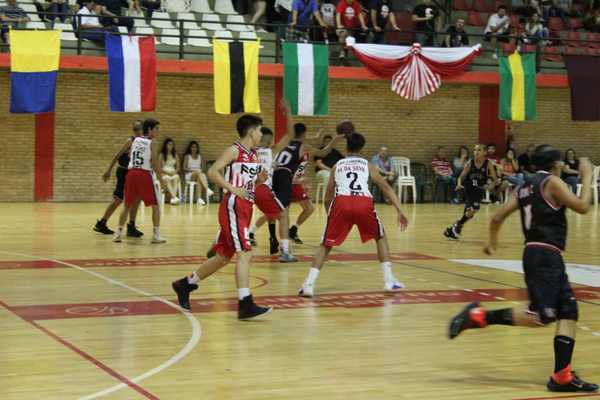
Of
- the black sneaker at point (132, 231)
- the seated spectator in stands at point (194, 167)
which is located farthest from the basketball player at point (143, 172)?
the seated spectator in stands at point (194, 167)

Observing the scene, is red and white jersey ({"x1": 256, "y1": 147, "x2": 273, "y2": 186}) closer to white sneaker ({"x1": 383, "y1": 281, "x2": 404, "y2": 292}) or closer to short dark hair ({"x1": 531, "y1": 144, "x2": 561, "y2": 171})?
white sneaker ({"x1": 383, "y1": 281, "x2": 404, "y2": 292})

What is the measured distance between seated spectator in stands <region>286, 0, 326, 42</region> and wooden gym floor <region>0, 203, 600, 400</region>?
461 inches

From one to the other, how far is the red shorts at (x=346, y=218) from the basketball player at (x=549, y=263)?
3.20m

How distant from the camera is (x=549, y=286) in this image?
636 centimetres

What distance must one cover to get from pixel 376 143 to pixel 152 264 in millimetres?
15295

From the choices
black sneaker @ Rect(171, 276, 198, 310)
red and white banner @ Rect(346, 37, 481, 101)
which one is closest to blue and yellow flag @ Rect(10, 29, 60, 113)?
red and white banner @ Rect(346, 37, 481, 101)

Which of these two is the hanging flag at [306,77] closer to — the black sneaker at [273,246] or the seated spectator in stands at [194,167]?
the seated spectator in stands at [194,167]

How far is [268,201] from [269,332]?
4.81m

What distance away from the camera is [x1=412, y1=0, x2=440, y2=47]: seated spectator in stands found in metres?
26.2

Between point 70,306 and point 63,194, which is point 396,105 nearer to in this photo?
point 63,194

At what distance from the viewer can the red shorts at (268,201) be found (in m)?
12.7

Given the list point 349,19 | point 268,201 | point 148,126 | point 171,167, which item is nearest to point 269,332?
point 268,201

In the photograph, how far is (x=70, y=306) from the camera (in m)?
9.21

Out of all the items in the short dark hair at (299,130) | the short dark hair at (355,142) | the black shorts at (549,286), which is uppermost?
the short dark hair at (299,130)
